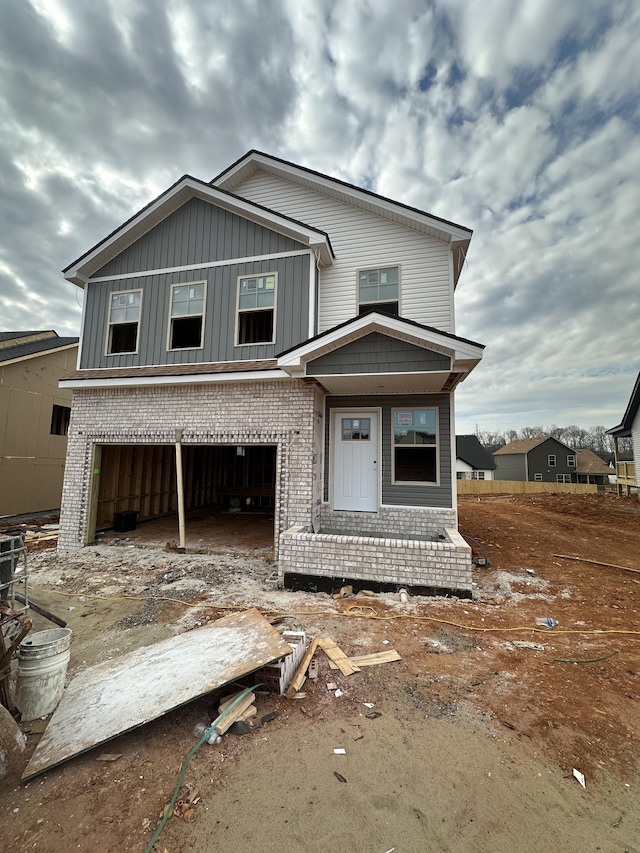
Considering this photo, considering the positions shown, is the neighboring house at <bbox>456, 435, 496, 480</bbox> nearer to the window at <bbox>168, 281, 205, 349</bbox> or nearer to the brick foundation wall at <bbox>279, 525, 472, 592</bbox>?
the brick foundation wall at <bbox>279, 525, 472, 592</bbox>

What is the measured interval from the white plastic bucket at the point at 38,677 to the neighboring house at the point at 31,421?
12460 mm

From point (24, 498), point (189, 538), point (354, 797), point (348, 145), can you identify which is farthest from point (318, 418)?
point (24, 498)

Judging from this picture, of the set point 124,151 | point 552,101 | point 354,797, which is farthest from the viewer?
point 124,151

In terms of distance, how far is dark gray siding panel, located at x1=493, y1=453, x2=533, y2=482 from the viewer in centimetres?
4050

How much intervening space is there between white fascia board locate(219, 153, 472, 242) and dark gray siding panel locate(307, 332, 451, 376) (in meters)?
3.26

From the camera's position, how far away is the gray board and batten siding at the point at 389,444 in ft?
25.2

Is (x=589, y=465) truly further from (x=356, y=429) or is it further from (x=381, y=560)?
(x=381, y=560)

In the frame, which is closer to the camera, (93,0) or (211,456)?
(93,0)

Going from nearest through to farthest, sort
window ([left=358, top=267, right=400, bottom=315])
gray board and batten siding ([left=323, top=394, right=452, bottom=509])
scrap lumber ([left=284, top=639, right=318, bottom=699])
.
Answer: scrap lumber ([left=284, top=639, right=318, bottom=699])
gray board and batten siding ([left=323, top=394, right=452, bottom=509])
window ([left=358, top=267, right=400, bottom=315])

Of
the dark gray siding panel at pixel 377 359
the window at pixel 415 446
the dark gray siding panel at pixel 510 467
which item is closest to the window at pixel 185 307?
the dark gray siding panel at pixel 377 359

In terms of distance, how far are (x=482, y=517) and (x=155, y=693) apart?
575 inches

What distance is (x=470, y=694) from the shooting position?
3.21 meters

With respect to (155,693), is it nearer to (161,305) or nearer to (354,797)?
(354,797)

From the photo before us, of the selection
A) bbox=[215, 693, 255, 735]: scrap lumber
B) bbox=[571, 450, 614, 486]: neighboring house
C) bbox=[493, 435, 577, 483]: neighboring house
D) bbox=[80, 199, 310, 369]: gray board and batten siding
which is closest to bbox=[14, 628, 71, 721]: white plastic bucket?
bbox=[215, 693, 255, 735]: scrap lumber
